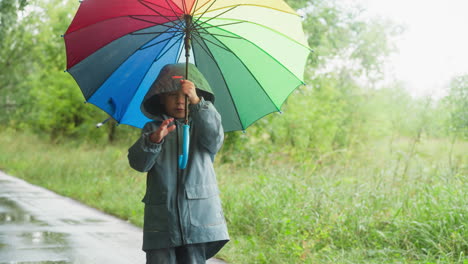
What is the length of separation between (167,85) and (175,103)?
0.47ft

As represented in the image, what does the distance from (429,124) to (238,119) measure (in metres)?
8.54

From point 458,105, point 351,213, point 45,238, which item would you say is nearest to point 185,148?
point 351,213

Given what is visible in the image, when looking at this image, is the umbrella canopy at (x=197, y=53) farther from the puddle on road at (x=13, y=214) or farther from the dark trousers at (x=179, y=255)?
the puddle on road at (x=13, y=214)

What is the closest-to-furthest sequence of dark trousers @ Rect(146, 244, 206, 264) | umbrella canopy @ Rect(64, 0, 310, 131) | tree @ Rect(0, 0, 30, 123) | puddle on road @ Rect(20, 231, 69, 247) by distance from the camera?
dark trousers @ Rect(146, 244, 206, 264)
umbrella canopy @ Rect(64, 0, 310, 131)
puddle on road @ Rect(20, 231, 69, 247)
tree @ Rect(0, 0, 30, 123)

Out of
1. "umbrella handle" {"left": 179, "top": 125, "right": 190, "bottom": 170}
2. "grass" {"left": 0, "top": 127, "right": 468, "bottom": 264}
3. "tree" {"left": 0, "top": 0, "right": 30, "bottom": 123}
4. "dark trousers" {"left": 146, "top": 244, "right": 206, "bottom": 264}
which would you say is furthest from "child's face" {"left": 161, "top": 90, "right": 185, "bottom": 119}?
"tree" {"left": 0, "top": 0, "right": 30, "bottom": 123}

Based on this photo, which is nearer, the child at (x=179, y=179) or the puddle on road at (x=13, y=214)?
the child at (x=179, y=179)

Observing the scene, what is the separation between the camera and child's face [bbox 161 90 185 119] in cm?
361

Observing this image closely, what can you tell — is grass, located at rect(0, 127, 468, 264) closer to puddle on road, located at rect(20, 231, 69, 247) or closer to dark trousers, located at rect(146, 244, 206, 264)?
puddle on road, located at rect(20, 231, 69, 247)

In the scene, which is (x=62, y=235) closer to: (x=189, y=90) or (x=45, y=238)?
(x=45, y=238)

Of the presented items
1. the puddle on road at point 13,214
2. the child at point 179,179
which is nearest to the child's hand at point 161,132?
the child at point 179,179

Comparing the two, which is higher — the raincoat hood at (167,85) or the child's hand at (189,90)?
the raincoat hood at (167,85)

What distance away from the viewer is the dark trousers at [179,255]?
137 inches

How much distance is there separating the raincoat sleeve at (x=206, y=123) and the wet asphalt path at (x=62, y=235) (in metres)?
3.24

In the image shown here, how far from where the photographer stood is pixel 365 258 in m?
6.11
